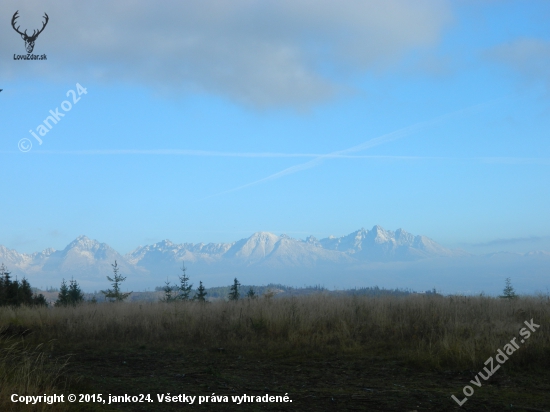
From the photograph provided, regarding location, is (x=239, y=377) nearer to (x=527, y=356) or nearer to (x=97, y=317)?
(x=527, y=356)

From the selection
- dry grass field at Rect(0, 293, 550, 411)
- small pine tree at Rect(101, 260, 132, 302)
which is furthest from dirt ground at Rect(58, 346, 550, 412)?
small pine tree at Rect(101, 260, 132, 302)

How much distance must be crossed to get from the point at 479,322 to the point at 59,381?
9445mm

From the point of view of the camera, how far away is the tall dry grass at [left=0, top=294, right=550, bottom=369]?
10.4 metres

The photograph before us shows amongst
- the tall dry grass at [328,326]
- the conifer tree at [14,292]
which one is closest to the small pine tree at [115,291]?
the conifer tree at [14,292]

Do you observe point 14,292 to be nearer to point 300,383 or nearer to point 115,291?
point 115,291

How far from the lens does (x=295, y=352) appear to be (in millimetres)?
11500

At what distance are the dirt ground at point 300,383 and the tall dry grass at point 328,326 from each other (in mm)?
759

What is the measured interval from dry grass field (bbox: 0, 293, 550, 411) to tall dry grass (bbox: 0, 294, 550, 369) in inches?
1.5

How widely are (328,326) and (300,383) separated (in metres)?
4.74

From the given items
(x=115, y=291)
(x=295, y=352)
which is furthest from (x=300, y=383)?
(x=115, y=291)

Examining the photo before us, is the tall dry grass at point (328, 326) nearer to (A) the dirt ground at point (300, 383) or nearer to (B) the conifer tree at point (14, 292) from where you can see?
(A) the dirt ground at point (300, 383)

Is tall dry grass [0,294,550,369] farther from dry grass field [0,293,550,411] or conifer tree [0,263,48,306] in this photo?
conifer tree [0,263,48,306]

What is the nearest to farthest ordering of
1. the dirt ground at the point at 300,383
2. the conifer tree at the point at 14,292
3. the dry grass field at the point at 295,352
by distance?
the dirt ground at the point at 300,383
the dry grass field at the point at 295,352
the conifer tree at the point at 14,292

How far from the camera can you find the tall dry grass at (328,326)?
10.4 m
